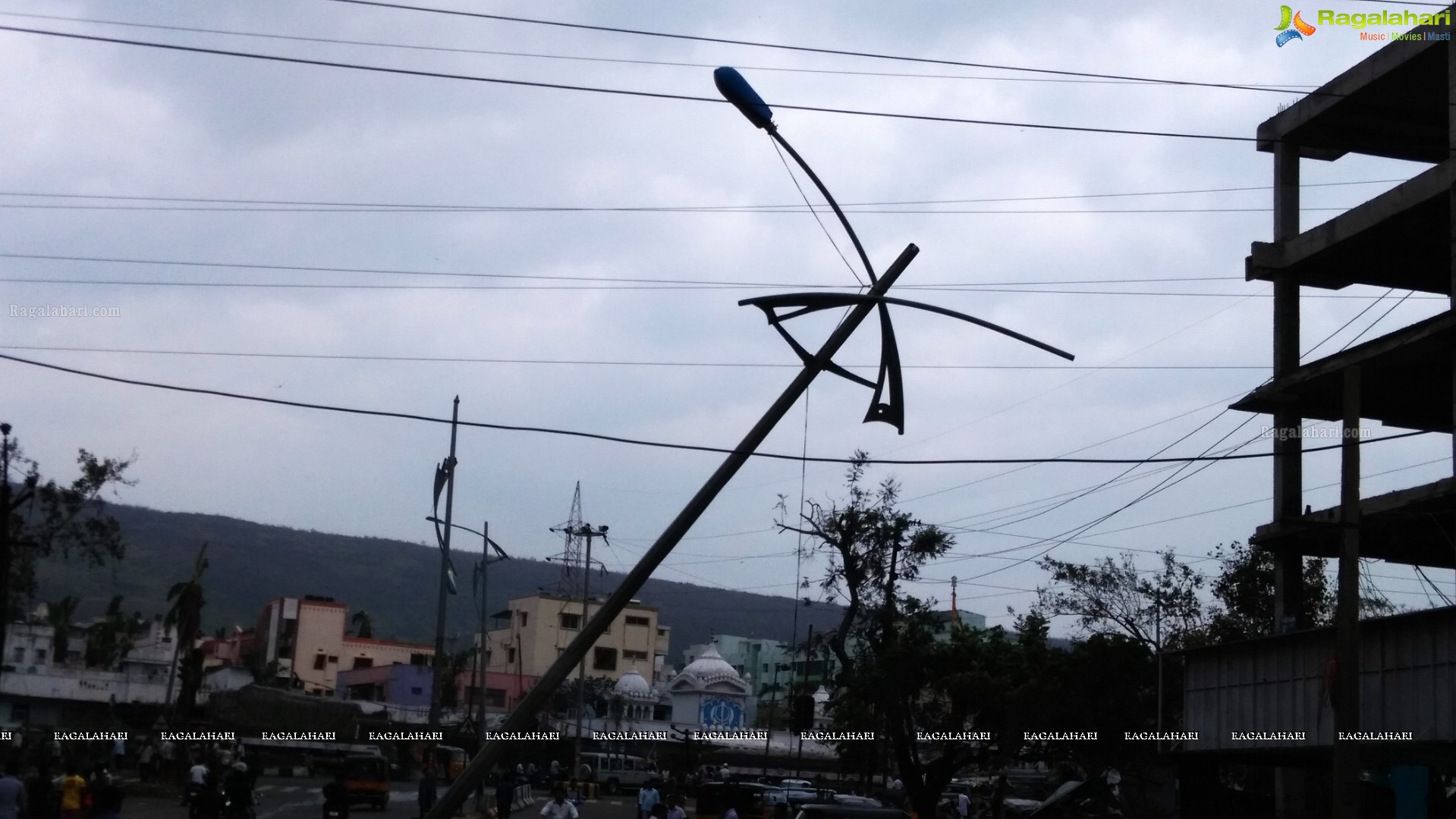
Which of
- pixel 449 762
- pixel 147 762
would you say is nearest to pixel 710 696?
pixel 449 762

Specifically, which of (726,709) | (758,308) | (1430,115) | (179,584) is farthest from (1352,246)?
(726,709)

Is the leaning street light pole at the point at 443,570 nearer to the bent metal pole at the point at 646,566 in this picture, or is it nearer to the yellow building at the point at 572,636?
the bent metal pole at the point at 646,566

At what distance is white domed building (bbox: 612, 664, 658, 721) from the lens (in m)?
84.9

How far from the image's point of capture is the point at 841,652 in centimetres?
3522

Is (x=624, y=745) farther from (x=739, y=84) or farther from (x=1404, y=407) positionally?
(x=739, y=84)

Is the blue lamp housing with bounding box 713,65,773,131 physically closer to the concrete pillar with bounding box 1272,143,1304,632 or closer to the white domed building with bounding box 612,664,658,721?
the concrete pillar with bounding box 1272,143,1304,632

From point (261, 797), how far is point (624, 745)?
110ft

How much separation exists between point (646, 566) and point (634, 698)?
245 ft

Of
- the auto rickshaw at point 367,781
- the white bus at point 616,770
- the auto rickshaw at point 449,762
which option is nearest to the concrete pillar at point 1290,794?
the auto rickshaw at point 367,781

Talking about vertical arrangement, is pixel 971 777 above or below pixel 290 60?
below

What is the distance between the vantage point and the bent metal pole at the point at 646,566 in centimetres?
1198

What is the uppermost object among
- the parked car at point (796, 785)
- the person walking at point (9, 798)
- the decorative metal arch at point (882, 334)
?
the decorative metal arch at point (882, 334)

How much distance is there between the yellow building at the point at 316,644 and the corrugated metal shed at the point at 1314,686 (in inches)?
3244

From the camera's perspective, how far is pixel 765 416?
13.0 metres
